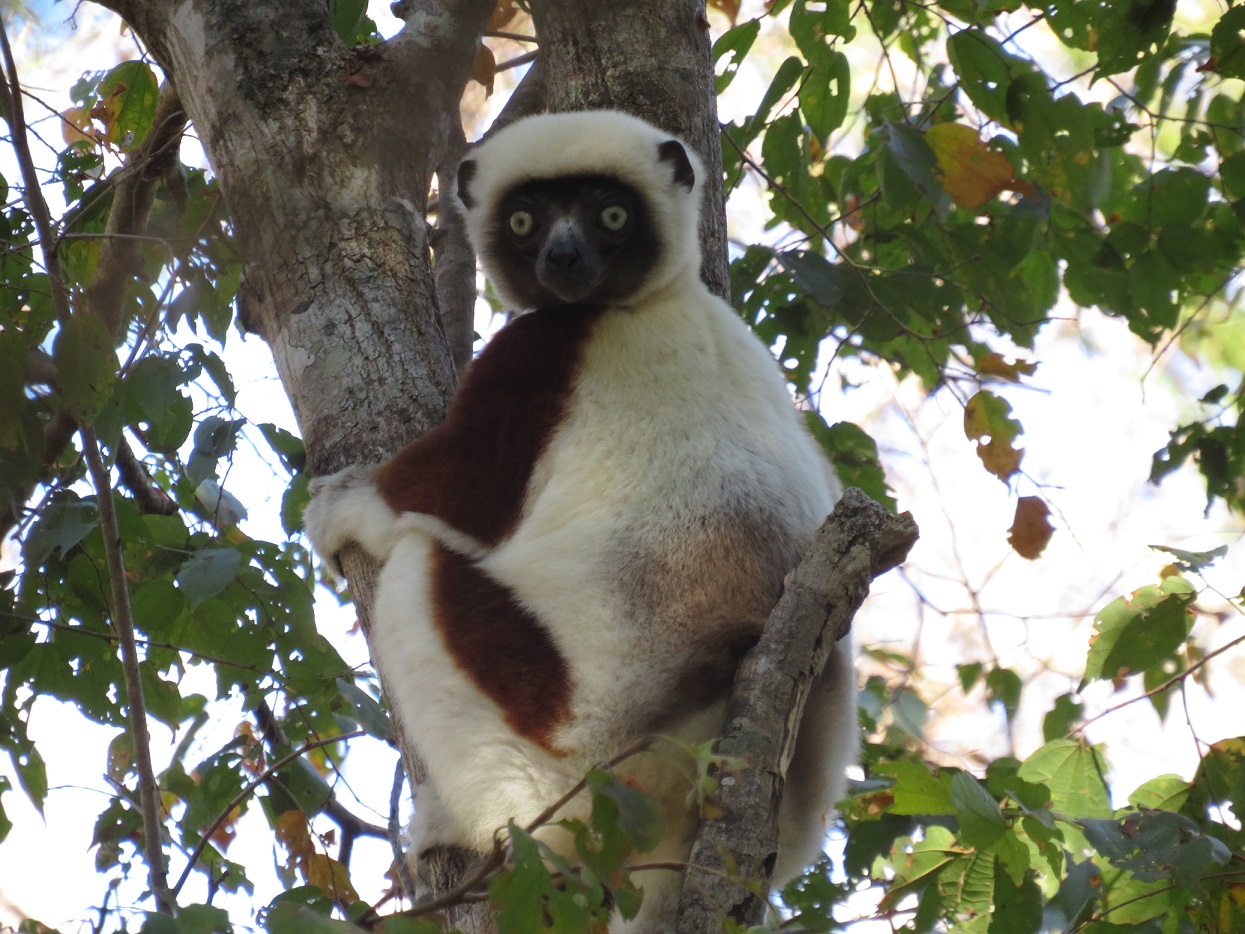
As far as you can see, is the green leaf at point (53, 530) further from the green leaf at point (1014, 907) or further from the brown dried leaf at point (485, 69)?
the brown dried leaf at point (485, 69)

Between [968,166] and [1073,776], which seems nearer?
[1073,776]

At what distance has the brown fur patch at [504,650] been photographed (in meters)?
3.32

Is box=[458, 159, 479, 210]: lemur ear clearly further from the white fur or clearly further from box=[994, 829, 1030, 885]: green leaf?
box=[994, 829, 1030, 885]: green leaf

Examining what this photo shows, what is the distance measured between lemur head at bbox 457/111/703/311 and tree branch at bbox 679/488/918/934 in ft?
5.22

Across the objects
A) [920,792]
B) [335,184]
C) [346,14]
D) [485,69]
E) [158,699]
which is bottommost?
[920,792]

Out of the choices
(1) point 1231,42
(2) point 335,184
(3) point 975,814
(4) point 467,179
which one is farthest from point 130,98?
(1) point 1231,42

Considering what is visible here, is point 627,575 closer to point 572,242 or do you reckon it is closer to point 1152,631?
point 572,242

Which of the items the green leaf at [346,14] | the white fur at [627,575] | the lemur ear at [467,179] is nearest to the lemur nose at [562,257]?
the white fur at [627,575]

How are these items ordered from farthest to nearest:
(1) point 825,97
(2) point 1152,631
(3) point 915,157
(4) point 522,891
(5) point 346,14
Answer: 1. (5) point 346,14
2. (1) point 825,97
3. (3) point 915,157
4. (2) point 1152,631
5. (4) point 522,891

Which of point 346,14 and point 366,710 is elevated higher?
point 346,14

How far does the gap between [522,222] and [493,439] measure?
3.84 feet

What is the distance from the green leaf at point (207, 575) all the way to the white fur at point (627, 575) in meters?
0.29

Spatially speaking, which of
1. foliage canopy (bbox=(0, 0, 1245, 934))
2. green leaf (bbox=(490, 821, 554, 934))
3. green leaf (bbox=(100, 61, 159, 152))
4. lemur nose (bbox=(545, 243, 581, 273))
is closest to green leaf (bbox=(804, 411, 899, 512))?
foliage canopy (bbox=(0, 0, 1245, 934))

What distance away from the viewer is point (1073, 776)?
402 centimetres
